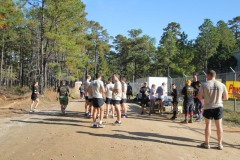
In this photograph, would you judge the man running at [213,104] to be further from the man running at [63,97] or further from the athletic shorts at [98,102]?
the man running at [63,97]

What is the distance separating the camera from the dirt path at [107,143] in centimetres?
778

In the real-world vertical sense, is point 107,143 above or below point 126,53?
below

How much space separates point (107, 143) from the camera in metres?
8.88

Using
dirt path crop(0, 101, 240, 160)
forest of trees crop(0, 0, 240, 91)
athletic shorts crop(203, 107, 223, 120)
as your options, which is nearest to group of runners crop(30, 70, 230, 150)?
athletic shorts crop(203, 107, 223, 120)

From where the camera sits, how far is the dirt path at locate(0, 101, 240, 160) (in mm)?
7781

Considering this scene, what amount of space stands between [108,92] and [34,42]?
1300 inches

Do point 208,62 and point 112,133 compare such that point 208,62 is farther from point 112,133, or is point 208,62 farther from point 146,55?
point 112,133

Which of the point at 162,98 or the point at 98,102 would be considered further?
the point at 162,98

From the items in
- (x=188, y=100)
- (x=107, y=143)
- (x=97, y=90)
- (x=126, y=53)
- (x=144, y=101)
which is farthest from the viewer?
(x=126, y=53)

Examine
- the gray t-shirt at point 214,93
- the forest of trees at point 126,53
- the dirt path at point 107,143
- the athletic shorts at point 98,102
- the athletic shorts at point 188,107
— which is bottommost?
the dirt path at point 107,143

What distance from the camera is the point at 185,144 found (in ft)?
29.9

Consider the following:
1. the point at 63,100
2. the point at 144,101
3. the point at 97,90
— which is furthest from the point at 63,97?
the point at 97,90

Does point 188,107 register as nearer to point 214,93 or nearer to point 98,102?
point 98,102

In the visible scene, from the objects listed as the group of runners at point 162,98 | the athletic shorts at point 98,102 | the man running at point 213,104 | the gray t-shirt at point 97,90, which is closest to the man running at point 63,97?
the group of runners at point 162,98
